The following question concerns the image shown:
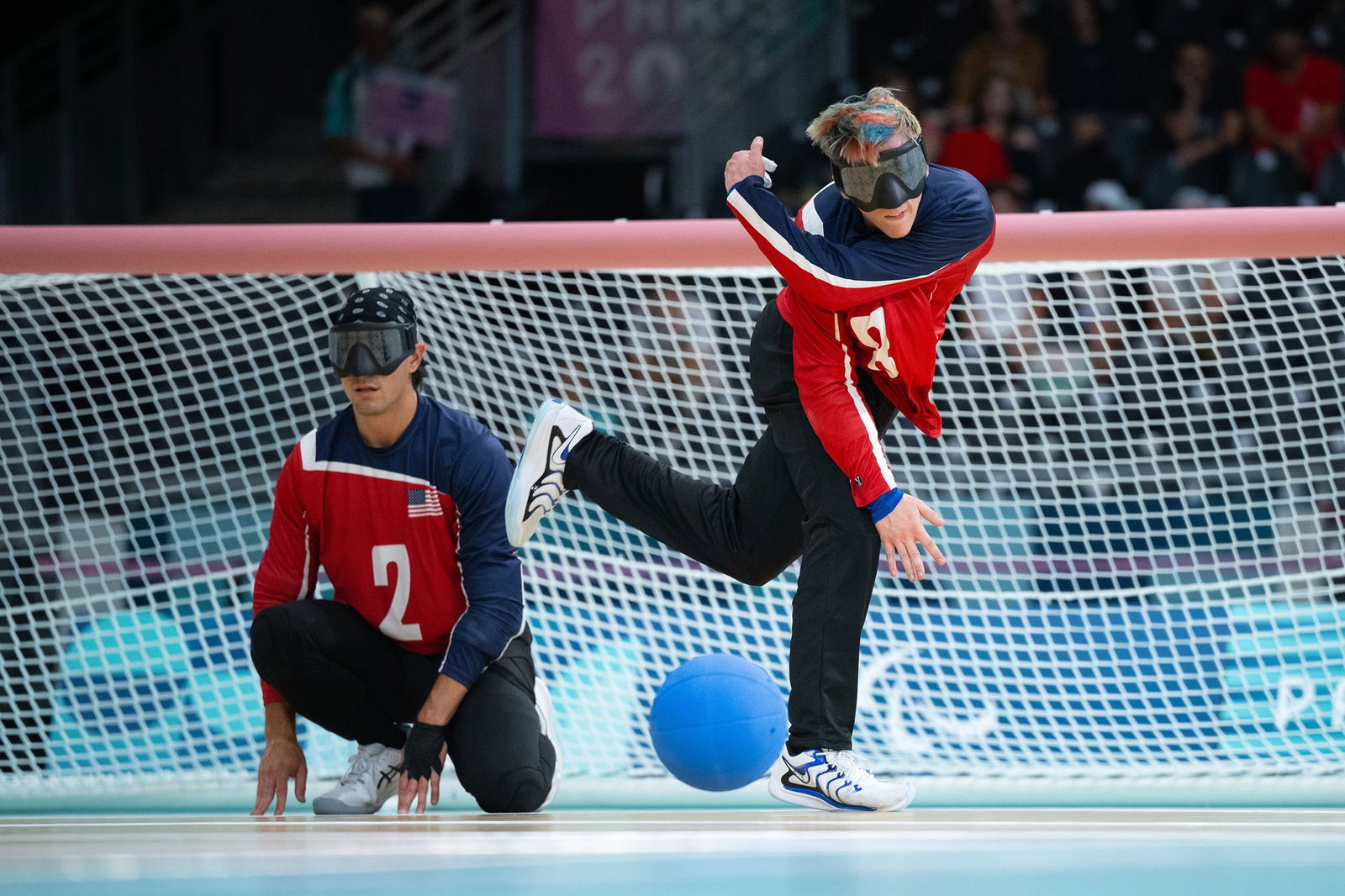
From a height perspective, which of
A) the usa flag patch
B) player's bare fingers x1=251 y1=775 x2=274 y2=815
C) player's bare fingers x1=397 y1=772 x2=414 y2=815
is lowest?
player's bare fingers x1=251 y1=775 x2=274 y2=815

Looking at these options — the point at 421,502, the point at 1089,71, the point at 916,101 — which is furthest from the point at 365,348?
the point at 1089,71

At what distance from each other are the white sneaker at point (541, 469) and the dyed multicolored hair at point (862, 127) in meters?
0.84

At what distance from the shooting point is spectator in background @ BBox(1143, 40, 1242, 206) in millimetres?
6785

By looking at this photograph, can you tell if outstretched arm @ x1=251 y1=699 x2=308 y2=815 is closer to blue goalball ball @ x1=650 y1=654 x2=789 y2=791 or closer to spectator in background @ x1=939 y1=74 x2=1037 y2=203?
blue goalball ball @ x1=650 y1=654 x2=789 y2=791

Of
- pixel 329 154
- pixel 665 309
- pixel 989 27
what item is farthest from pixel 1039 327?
pixel 329 154

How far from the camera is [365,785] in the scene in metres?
3.26

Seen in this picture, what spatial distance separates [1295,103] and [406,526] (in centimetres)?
581

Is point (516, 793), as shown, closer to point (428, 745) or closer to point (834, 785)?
point (428, 745)

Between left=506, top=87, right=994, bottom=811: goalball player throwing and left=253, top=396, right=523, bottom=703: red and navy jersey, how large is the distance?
1.74 feet

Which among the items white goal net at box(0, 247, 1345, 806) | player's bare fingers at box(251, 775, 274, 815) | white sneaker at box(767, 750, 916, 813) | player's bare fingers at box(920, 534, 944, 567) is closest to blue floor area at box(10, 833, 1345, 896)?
white sneaker at box(767, 750, 916, 813)

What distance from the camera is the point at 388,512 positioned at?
127 inches

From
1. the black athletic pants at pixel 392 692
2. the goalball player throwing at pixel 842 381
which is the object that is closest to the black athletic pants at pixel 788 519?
the goalball player throwing at pixel 842 381

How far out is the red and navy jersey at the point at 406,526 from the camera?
3.20m

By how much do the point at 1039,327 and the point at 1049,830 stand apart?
235cm
